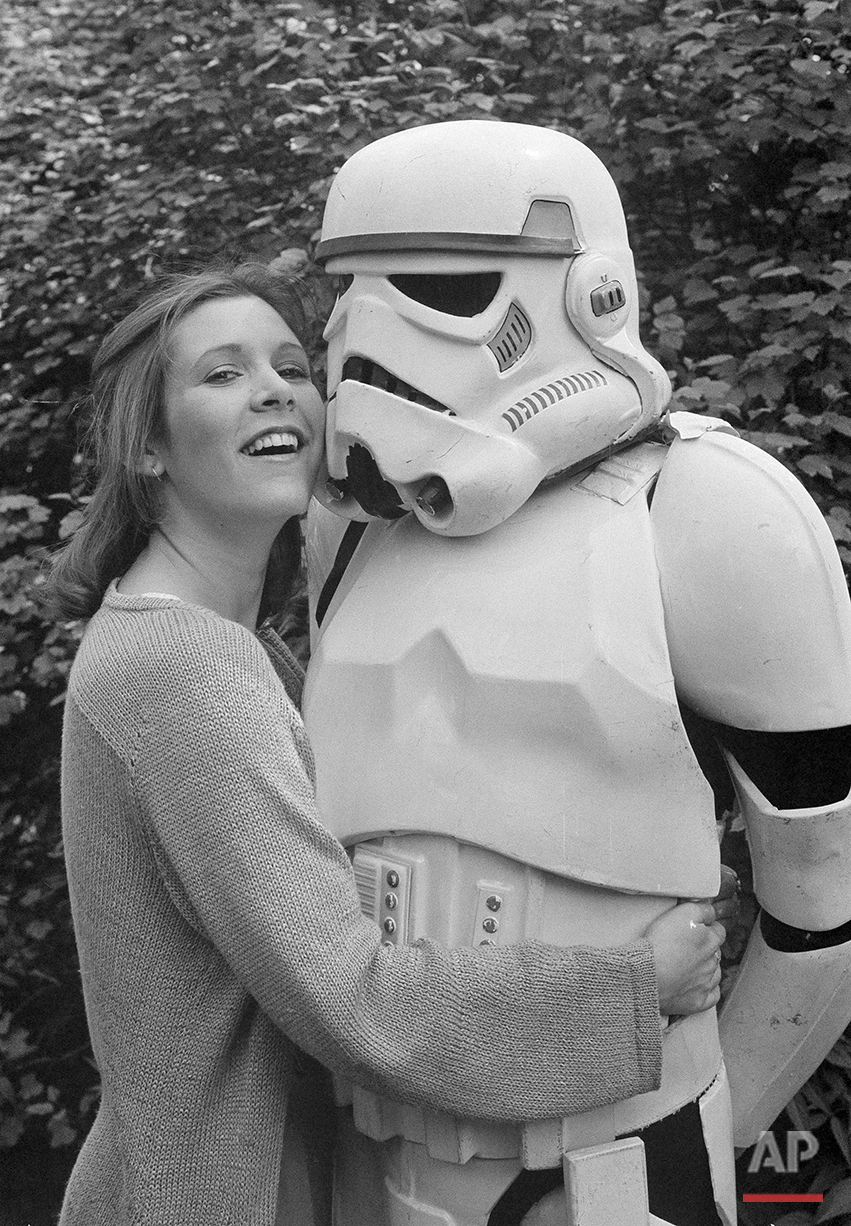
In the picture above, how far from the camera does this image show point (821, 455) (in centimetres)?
292

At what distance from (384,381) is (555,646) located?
16.8 inches

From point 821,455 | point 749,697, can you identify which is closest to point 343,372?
point 749,697

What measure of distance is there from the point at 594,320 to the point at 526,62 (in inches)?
104

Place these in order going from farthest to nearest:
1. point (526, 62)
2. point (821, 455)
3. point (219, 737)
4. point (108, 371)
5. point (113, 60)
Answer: point (113, 60)
point (526, 62)
point (821, 455)
point (108, 371)
point (219, 737)

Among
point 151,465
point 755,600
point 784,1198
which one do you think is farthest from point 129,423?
point 784,1198

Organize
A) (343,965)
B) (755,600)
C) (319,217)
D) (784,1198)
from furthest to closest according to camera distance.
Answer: (319,217) → (784,1198) → (755,600) → (343,965)

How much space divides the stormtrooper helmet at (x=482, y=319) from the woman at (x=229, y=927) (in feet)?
0.71

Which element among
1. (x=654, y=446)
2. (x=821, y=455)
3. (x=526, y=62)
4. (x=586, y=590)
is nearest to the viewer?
(x=586, y=590)

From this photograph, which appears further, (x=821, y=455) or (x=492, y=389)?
(x=821, y=455)

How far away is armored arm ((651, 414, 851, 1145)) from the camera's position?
1.68 metres

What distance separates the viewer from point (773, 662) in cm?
168

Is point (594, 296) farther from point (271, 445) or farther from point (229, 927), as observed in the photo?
point (229, 927)

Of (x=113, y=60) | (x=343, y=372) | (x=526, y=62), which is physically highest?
(x=343, y=372)

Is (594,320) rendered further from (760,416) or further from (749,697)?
(760,416)
